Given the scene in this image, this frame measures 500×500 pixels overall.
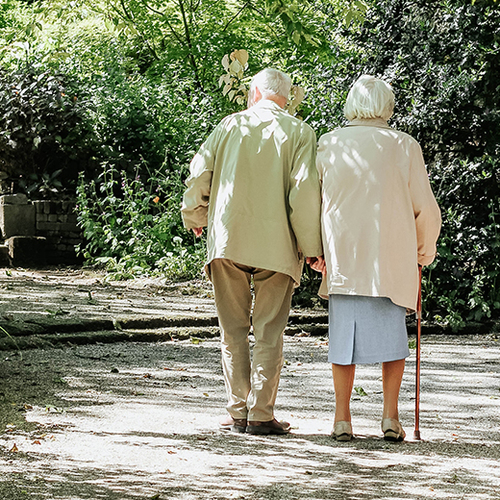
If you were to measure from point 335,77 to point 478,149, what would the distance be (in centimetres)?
178

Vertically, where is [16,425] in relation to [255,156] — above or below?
below

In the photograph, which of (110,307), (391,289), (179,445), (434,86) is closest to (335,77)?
(434,86)

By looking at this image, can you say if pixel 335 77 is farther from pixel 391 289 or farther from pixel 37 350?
pixel 391 289

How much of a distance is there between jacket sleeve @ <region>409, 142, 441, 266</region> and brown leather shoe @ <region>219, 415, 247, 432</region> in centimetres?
125

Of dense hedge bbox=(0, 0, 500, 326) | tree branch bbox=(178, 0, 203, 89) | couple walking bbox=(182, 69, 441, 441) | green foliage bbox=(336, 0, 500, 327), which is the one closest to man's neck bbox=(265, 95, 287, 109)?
couple walking bbox=(182, 69, 441, 441)

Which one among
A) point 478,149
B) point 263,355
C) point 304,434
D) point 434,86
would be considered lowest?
point 304,434

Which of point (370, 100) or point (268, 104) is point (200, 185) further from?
point (370, 100)

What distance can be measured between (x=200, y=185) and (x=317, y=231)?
0.65 meters

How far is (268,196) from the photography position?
13.2ft

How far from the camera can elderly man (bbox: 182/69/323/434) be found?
4008 millimetres

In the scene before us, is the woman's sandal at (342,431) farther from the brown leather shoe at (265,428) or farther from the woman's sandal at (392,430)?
the brown leather shoe at (265,428)

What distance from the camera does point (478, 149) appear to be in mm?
7875

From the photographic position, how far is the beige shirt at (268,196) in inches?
157

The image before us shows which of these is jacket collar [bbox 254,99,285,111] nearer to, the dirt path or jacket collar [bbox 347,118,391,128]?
jacket collar [bbox 347,118,391,128]
